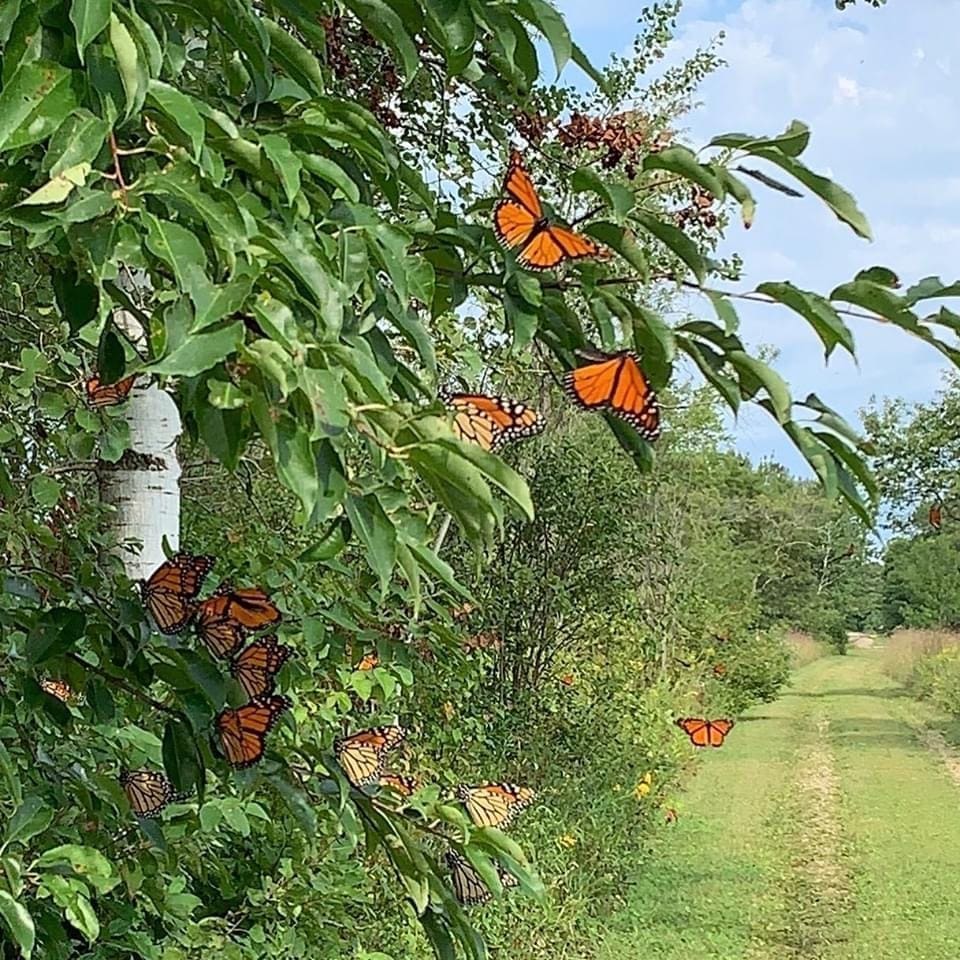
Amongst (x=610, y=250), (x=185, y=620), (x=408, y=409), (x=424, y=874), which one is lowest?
(x=424, y=874)

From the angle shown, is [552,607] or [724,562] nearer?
[552,607]

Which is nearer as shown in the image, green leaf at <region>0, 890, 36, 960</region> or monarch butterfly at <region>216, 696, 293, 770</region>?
green leaf at <region>0, 890, 36, 960</region>

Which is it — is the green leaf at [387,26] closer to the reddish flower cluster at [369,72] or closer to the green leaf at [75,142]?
the green leaf at [75,142]

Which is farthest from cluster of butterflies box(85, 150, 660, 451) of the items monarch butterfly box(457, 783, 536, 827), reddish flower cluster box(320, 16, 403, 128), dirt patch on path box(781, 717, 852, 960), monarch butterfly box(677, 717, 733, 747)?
monarch butterfly box(677, 717, 733, 747)

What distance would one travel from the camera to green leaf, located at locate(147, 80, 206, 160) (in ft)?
2.16

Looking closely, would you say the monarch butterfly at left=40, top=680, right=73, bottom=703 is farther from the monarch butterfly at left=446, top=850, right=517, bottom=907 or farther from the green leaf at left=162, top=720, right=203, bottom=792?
the monarch butterfly at left=446, top=850, right=517, bottom=907

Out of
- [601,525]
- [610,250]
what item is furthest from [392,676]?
[601,525]

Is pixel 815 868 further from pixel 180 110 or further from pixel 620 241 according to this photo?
pixel 180 110

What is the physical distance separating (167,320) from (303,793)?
0.77 m

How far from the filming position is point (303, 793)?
4.16ft

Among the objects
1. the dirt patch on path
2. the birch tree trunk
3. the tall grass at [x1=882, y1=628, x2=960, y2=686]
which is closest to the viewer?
the birch tree trunk

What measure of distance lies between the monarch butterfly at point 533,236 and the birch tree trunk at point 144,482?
41.9 inches

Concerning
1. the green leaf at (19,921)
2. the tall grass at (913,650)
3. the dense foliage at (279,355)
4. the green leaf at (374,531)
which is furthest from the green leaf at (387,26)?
the tall grass at (913,650)

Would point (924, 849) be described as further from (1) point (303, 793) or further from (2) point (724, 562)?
(1) point (303, 793)
